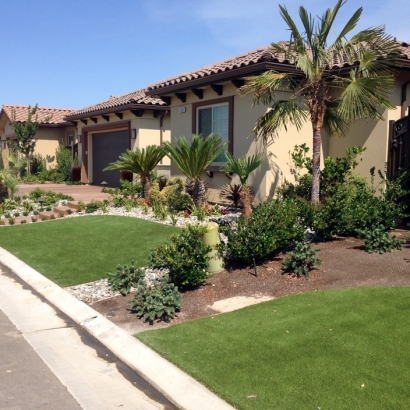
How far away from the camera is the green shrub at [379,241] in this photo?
7.68 metres

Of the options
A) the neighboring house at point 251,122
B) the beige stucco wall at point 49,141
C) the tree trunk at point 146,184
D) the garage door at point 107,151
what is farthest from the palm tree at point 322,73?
the beige stucco wall at point 49,141

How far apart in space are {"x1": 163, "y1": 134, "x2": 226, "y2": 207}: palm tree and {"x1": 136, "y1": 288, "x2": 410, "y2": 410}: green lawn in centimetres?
588

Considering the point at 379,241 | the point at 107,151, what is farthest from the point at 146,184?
the point at 107,151

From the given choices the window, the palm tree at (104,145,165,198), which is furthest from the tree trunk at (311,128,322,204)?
the palm tree at (104,145,165,198)

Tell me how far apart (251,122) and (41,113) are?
21290mm

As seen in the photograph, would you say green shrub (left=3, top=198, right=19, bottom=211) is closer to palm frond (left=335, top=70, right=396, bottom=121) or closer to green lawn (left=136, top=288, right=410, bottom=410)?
palm frond (left=335, top=70, right=396, bottom=121)

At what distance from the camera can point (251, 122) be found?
1282cm

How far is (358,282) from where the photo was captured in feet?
22.0

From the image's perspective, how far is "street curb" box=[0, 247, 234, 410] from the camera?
4277 mm

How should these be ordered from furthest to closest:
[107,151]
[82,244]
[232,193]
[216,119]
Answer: [107,151], [216,119], [232,193], [82,244]

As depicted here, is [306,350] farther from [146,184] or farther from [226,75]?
[146,184]

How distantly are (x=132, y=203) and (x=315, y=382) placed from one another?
34.4 feet

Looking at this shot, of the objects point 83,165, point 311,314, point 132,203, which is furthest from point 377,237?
point 83,165

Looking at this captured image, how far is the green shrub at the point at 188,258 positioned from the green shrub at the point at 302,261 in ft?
4.01
